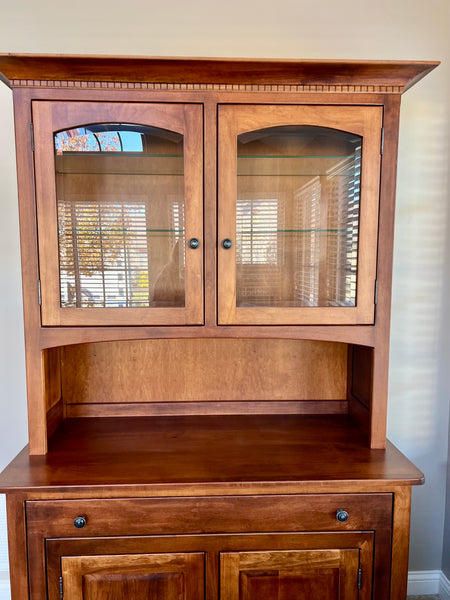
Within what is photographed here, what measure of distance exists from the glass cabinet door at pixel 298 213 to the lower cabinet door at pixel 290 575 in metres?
0.69

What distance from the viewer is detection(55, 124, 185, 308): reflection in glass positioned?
126 cm

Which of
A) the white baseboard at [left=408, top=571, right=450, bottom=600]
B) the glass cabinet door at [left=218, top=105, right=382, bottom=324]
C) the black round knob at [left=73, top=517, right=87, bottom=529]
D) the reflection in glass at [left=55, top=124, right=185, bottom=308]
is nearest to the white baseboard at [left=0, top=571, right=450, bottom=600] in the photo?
the white baseboard at [left=408, top=571, right=450, bottom=600]

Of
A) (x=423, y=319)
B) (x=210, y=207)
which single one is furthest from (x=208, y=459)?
(x=423, y=319)

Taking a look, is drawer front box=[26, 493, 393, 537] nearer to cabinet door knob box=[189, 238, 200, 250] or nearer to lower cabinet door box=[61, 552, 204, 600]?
lower cabinet door box=[61, 552, 204, 600]

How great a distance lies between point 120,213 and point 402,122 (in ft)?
3.84

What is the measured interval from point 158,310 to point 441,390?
50.0 inches

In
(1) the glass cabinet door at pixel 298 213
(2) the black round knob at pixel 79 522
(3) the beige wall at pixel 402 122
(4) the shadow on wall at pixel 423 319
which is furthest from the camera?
(4) the shadow on wall at pixel 423 319

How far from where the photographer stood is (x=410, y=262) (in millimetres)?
1688

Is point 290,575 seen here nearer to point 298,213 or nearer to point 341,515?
point 341,515

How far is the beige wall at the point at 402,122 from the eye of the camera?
1532 millimetres

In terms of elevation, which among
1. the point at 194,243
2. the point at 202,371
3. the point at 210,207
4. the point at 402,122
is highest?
the point at 402,122

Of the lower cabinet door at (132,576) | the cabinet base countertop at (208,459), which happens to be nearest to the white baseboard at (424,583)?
the cabinet base countertop at (208,459)

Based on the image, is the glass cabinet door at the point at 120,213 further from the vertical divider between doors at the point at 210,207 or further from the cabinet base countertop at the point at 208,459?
the cabinet base countertop at the point at 208,459

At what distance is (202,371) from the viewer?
1624 mm
